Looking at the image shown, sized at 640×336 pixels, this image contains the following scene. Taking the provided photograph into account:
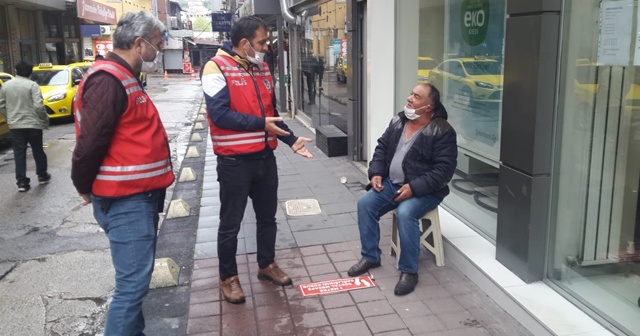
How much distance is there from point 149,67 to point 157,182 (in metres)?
0.70

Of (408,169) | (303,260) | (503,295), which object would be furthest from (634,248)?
(303,260)

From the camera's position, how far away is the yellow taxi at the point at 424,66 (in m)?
6.13

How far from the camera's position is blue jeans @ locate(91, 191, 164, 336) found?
10.1 ft

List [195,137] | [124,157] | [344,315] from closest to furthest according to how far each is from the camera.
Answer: [124,157] → [344,315] → [195,137]

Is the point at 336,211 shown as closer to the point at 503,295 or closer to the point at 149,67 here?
the point at 503,295

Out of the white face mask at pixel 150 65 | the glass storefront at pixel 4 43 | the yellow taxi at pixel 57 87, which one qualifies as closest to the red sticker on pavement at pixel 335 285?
the white face mask at pixel 150 65

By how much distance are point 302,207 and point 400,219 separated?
2378 millimetres

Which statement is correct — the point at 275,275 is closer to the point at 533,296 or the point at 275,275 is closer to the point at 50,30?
the point at 533,296

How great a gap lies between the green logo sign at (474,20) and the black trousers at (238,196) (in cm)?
226

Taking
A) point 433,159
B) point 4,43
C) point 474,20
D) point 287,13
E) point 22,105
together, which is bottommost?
point 433,159

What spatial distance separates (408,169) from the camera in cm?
444

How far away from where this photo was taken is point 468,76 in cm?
529

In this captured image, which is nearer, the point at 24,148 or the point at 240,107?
the point at 240,107

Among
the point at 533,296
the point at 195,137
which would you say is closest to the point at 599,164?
the point at 533,296
